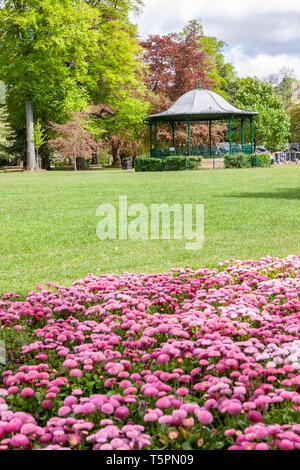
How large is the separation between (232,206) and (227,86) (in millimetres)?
57422

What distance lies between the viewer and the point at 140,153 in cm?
5172

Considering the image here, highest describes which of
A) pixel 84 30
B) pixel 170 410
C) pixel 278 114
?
pixel 84 30

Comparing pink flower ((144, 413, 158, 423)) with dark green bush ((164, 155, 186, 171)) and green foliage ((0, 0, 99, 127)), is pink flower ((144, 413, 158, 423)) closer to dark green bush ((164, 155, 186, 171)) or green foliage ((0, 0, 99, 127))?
dark green bush ((164, 155, 186, 171))

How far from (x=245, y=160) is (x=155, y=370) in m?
31.2

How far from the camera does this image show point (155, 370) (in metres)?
3.35

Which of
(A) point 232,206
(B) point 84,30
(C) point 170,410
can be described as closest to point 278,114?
(B) point 84,30

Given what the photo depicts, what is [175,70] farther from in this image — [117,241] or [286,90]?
[117,241]

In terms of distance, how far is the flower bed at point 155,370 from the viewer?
248 cm

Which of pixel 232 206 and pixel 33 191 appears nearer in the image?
pixel 232 206

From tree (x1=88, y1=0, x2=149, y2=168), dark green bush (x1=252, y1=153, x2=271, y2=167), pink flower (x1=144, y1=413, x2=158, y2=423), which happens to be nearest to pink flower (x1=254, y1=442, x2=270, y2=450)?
pink flower (x1=144, y1=413, x2=158, y2=423)

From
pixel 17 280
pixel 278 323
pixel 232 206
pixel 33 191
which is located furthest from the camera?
pixel 33 191

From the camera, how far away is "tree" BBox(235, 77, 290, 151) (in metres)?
52.3
